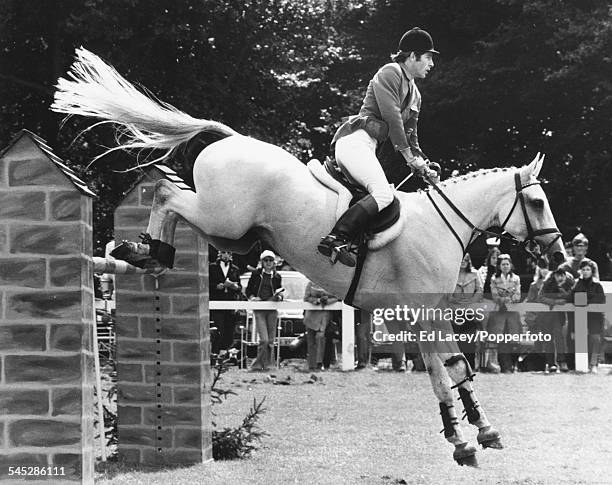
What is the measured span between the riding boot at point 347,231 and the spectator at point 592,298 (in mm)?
8739

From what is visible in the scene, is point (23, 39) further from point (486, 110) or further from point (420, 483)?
point (420, 483)

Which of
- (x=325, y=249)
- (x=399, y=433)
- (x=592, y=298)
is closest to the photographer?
(x=325, y=249)

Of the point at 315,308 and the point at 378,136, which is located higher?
the point at 378,136

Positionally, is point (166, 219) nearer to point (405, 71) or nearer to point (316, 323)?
point (405, 71)

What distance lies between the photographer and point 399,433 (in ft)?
31.9

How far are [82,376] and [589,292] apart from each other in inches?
435

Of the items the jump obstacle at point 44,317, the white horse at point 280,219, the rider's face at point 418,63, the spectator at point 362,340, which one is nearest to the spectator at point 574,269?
the spectator at point 362,340

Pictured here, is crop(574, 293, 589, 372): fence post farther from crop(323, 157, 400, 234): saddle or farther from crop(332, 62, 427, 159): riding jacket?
crop(323, 157, 400, 234): saddle

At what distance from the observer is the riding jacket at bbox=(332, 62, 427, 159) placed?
297 inches

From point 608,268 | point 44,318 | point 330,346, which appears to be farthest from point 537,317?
point 44,318

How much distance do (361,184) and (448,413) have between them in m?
1.61

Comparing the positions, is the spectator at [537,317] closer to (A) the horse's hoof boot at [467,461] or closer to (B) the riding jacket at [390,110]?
(B) the riding jacket at [390,110]

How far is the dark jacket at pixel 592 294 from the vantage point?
1541 cm

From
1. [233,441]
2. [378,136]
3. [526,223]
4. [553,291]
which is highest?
[378,136]
